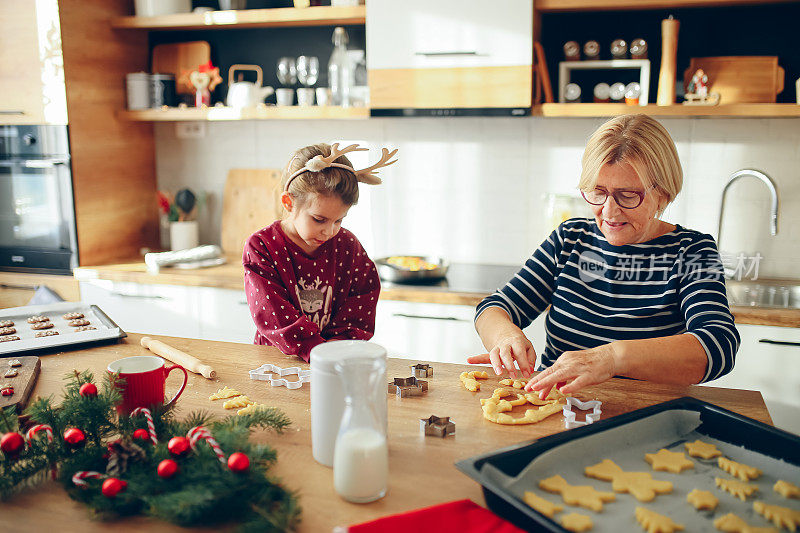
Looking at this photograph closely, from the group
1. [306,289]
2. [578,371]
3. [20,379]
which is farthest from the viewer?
[306,289]

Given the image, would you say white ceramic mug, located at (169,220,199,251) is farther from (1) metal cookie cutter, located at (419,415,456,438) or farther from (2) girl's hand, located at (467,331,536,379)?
(1) metal cookie cutter, located at (419,415,456,438)

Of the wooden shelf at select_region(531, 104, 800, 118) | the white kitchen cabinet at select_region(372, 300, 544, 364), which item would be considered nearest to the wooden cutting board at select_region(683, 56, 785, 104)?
the wooden shelf at select_region(531, 104, 800, 118)

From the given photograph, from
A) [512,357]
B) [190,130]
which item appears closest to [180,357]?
[512,357]

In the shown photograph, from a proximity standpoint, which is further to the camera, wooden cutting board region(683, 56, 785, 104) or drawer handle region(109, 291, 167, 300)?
drawer handle region(109, 291, 167, 300)

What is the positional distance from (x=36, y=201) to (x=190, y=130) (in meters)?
0.81

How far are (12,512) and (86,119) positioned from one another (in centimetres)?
256

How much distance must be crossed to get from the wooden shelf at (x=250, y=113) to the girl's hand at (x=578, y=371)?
1840 mm

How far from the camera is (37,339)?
1.70m

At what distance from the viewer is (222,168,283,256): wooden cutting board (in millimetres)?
3387

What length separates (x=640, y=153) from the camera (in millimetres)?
1533

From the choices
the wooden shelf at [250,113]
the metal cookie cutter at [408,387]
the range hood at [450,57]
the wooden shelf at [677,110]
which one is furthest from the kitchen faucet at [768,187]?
the metal cookie cutter at [408,387]

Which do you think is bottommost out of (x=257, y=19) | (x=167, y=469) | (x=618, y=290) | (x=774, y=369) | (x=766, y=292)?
(x=774, y=369)

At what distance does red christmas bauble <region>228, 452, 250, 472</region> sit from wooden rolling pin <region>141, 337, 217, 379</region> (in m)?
0.54

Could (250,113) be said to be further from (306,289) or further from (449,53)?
(306,289)
